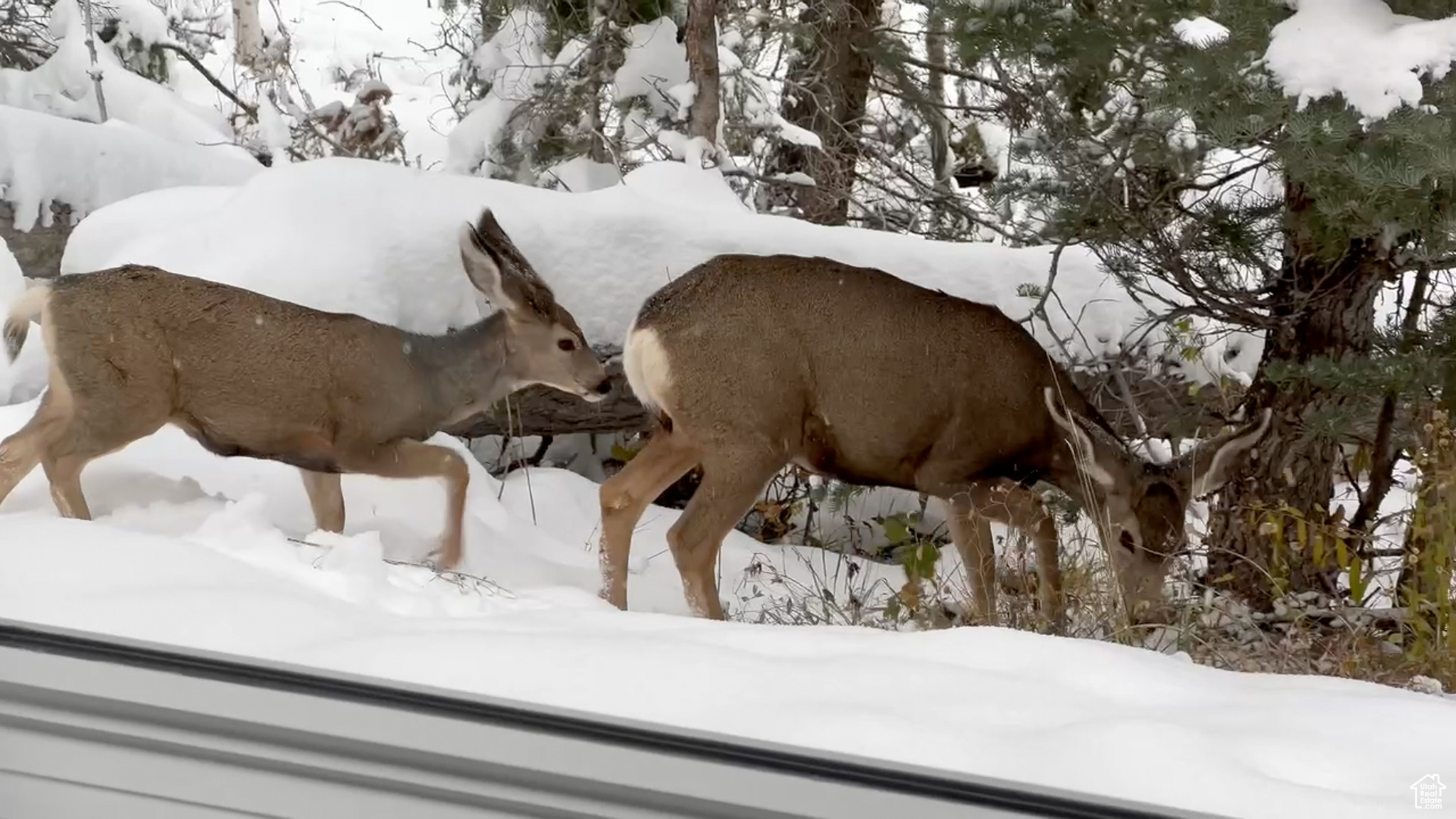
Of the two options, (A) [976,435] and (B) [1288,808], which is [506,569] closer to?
(A) [976,435]

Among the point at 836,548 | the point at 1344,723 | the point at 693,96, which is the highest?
the point at 693,96

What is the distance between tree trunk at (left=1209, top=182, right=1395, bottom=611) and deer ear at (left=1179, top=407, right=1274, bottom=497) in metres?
0.13

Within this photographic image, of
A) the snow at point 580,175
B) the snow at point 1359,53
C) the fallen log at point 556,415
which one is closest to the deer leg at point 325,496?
the fallen log at point 556,415

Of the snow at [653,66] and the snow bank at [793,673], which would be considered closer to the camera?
Result: the snow bank at [793,673]

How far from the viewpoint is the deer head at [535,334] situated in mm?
4789

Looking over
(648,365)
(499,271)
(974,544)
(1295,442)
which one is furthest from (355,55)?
(1295,442)

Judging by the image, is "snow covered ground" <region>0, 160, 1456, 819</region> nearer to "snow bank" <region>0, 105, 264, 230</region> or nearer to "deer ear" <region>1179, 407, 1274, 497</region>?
"snow bank" <region>0, 105, 264, 230</region>

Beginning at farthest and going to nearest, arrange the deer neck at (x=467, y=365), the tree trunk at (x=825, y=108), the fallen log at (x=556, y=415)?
the tree trunk at (x=825, y=108) → the fallen log at (x=556, y=415) → the deer neck at (x=467, y=365)

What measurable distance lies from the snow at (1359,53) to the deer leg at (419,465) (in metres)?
2.68

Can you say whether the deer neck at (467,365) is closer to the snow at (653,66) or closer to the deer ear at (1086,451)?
the snow at (653,66)

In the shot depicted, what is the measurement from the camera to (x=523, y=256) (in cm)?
499

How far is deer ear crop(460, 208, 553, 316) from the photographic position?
4672 mm

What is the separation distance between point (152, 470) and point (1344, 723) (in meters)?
3.49

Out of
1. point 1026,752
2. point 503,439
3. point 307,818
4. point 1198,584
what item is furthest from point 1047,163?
point 307,818
